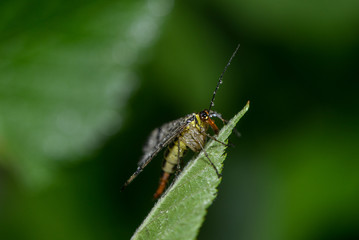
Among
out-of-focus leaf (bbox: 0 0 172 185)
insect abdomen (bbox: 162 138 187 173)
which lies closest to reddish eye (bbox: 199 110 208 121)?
insect abdomen (bbox: 162 138 187 173)

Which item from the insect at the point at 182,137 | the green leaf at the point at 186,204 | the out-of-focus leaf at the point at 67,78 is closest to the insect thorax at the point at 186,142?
the insect at the point at 182,137

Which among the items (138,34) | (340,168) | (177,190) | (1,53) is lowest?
(177,190)

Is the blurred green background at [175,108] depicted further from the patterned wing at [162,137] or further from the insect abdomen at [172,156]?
the insect abdomen at [172,156]

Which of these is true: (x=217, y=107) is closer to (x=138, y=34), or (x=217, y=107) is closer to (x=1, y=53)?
(x=138, y=34)

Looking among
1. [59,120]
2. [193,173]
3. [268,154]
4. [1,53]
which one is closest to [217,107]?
[268,154]

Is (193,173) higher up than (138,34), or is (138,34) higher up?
(138,34)
